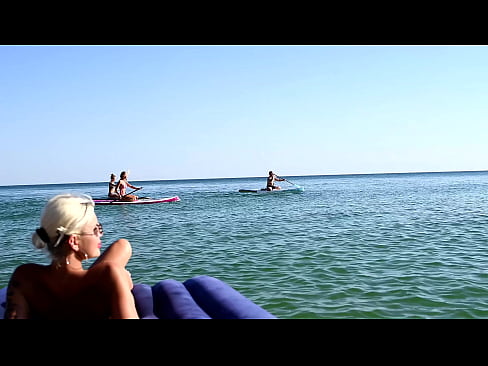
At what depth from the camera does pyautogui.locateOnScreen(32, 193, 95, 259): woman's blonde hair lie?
186cm

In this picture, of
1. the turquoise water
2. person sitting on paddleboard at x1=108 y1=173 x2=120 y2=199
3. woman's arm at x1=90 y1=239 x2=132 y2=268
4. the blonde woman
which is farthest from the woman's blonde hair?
person sitting on paddleboard at x1=108 y1=173 x2=120 y2=199

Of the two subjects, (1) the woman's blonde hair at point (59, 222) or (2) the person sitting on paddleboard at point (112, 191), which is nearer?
(1) the woman's blonde hair at point (59, 222)

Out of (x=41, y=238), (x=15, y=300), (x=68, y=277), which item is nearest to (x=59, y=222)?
(x=41, y=238)

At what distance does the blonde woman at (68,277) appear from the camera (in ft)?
6.16

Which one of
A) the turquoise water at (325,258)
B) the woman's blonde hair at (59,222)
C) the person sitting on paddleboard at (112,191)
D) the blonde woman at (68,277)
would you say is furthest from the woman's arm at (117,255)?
the person sitting on paddleboard at (112,191)

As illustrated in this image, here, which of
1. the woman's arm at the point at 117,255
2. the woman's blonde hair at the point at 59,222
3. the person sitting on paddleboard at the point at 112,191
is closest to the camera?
the woman's blonde hair at the point at 59,222

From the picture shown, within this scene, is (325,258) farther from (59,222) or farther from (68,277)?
(59,222)

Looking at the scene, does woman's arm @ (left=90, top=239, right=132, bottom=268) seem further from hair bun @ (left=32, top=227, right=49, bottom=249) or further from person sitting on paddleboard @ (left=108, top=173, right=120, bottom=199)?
person sitting on paddleboard @ (left=108, top=173, right=120, bottom=199)

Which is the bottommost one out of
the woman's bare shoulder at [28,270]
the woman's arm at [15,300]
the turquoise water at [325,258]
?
the turquoise water at [325,258]

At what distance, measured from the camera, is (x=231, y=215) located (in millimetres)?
15172

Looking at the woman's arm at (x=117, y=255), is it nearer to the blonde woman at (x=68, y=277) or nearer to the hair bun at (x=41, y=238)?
the blonde woman at (x=68, y=277)
